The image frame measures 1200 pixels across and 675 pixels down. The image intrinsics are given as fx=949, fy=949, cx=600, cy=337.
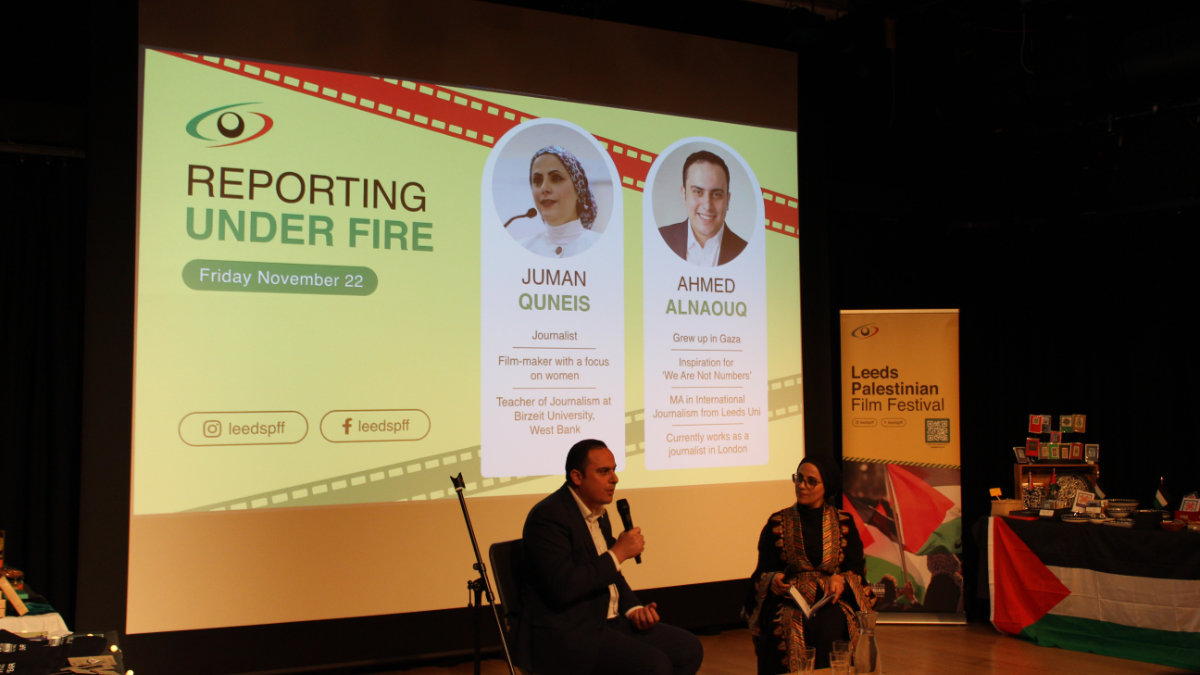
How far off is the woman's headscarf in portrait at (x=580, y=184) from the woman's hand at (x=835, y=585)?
2.25 metres

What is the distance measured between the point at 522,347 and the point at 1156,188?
4868mm

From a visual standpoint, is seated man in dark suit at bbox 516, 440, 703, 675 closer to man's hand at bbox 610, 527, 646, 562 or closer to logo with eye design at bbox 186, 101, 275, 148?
man's hand at bbox 610, 527, 646, 562

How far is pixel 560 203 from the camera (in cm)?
498

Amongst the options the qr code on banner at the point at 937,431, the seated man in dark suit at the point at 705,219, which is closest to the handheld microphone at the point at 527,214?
the seated man in dark suit at the point at 705,219

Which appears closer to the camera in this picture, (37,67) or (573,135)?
(37,67)

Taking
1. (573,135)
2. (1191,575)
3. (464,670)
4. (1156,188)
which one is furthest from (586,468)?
(1156,188)

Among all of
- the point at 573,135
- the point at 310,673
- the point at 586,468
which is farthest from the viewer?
the point at 573,135

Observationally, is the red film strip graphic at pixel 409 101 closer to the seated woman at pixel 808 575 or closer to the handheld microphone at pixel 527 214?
the handheld microphone at pixel 527 214

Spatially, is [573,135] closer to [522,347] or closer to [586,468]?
[522,347]

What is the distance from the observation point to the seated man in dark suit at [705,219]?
5.28m

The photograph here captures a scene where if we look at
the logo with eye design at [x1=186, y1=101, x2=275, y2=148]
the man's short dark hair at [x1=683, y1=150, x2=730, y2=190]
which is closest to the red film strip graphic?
the logo with eye design at [x1=186, y1=101, x2=275, y2=148]

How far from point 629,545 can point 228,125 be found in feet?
8.93

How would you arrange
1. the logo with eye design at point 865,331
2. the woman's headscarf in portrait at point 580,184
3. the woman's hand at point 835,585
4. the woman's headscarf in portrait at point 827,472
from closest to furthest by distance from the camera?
the woman's hand at point 835,585, the woman's headscarf in portrait at point 827,472, the woman's headscarf in portrait at point 580,184, the logo with eye design at point 865,331

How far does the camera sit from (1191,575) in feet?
15.8
